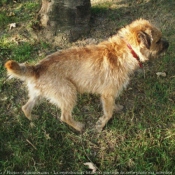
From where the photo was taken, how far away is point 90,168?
3.65 m

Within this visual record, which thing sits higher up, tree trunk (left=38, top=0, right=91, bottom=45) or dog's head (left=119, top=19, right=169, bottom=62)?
dog's head (left=119, top=19, right=169, bottom=62)

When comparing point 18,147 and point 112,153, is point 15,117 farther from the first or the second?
point 112,153

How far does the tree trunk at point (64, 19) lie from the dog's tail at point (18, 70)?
2029mm

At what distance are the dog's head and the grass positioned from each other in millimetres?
859

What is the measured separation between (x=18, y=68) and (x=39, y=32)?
7.99 ft

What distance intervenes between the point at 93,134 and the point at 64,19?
264 centimetres

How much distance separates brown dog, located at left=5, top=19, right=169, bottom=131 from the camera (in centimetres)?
370

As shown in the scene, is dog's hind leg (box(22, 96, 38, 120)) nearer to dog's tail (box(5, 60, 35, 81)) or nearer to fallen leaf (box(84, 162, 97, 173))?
dog's tail (box(5, 60, 35, 81))

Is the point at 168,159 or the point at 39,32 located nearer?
the point at 168,159

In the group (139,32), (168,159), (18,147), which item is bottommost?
(18,147)

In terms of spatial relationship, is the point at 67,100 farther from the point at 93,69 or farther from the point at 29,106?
the point at 29,106

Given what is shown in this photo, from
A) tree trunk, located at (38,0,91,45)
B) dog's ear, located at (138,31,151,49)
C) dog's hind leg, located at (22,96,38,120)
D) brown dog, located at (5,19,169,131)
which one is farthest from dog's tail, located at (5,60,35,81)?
tree trunk, located at (38,0,91,45)

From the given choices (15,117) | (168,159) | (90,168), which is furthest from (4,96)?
(168,159)

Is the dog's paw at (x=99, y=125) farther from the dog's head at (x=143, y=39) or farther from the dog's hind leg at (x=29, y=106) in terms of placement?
the dog's head at (x=143, y=39)
